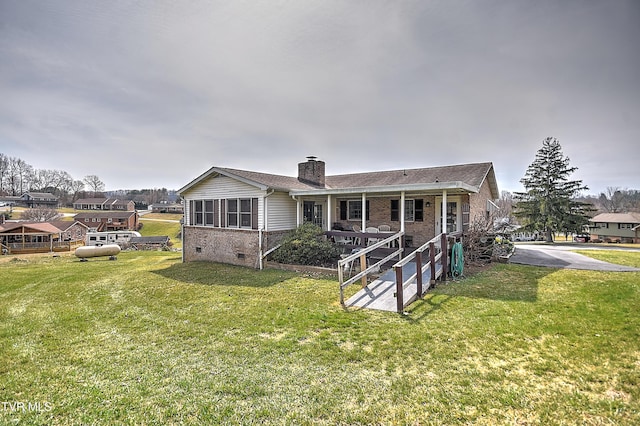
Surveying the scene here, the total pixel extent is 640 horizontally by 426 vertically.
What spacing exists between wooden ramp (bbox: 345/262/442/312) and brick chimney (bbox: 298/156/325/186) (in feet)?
29.7

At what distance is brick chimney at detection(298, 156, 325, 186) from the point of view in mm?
17141

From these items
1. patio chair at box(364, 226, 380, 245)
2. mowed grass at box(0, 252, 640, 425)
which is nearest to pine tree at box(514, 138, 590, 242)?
patio chair at box(364, 226, 380, 245)

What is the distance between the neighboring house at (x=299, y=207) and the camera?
12.8m

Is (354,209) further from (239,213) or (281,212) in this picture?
(239,213)

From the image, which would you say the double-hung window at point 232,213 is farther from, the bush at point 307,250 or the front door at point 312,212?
the front door at point 312,212

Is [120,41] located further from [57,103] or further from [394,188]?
[394,188]

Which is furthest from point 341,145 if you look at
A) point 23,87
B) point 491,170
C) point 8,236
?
point 8,236

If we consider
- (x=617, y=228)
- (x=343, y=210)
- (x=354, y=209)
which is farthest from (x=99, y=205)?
(x=617, y=228)

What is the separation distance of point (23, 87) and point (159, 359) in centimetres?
1397

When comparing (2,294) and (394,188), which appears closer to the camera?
(2,294)

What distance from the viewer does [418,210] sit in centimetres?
1347

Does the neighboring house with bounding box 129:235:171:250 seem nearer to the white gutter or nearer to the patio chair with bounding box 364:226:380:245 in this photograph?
the white gutter

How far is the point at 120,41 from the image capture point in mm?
10422

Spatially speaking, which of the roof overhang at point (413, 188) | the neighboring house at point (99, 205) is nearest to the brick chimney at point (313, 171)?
the roof overhang at point (413, 188)
